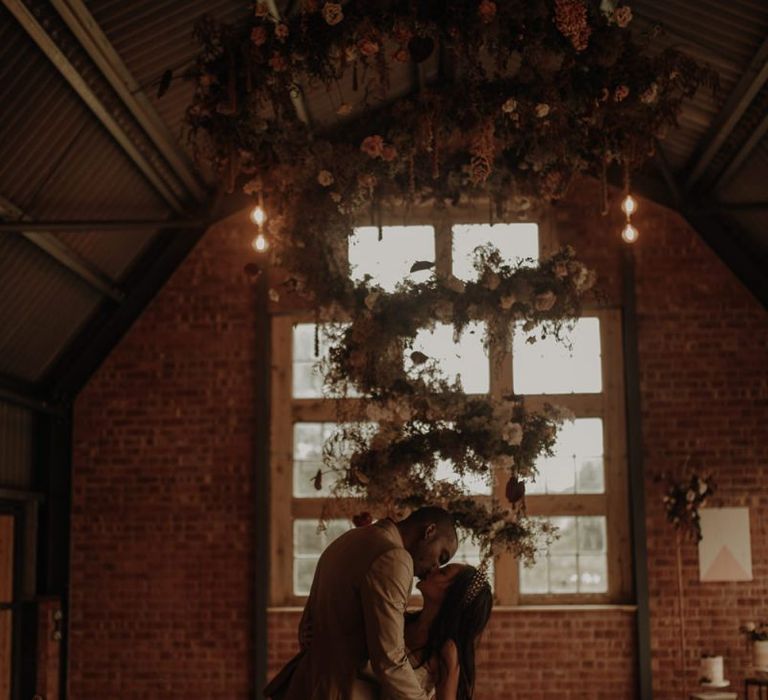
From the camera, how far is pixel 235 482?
35.7ft

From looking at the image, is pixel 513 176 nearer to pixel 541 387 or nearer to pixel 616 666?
pixel 541 387

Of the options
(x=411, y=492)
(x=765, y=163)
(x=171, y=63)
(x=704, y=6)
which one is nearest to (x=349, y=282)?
(x=411, y=492)

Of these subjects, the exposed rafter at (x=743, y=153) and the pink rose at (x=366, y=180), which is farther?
the exposed rafter at (x=743, y=153)

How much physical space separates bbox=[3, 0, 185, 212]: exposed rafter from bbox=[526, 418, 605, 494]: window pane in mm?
3917

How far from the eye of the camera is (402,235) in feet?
36.6

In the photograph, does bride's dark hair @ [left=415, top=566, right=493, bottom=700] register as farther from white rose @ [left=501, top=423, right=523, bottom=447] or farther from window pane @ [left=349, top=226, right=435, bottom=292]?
window pane @ [left=349, top=226, right=435, bottom=292]

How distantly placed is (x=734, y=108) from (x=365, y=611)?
567 centimetres

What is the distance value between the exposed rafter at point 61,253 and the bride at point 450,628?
409 centimetres

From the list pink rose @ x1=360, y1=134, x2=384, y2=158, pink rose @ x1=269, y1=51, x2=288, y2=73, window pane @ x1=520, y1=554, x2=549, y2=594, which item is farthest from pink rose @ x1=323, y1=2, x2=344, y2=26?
window pane @ x1=520, y1=554, x2=549, y2=594

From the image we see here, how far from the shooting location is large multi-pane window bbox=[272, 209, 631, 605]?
420 inches

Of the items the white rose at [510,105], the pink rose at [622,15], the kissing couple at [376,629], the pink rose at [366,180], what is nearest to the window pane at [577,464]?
the pink rose at [366,180]

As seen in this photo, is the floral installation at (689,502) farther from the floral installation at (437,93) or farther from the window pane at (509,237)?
the floral installation at (437,93)

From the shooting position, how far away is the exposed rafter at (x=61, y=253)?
8.23 meters

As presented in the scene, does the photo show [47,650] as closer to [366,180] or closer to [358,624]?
[366,180]
